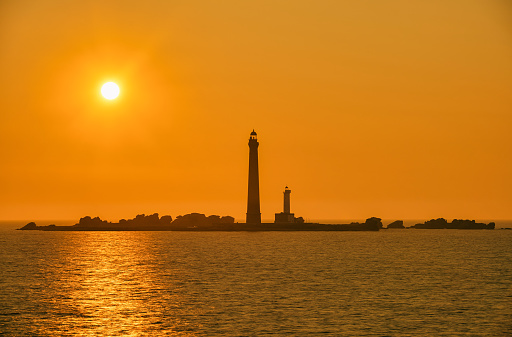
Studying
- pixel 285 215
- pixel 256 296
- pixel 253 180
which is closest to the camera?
pixel 256 296

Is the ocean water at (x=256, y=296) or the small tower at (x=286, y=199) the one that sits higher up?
the small tower at (x=286, y=199)

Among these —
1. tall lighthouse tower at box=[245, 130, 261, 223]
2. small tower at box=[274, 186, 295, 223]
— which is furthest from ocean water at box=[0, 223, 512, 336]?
small tower at box=[274, 186, 295, 223]

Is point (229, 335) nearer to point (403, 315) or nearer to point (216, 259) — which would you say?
point (403, 315)

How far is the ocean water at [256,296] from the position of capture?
43.4 m

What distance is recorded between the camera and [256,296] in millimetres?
56000

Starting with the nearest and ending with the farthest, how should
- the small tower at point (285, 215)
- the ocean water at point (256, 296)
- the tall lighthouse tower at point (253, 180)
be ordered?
the ocean water at point (256, 296) → the tall lighthouse tower at point (253, 180) → the small tower at point (285, 215)

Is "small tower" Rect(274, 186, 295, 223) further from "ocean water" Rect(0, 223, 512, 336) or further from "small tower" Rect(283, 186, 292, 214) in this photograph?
"ocean water" Rect(0, 223, 512, 336)

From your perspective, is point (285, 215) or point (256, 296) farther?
point (285, 215)

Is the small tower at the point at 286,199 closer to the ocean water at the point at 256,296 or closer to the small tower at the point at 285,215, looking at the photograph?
the small tower at the point at 285,215

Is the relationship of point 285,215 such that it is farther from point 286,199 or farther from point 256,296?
point 256,296

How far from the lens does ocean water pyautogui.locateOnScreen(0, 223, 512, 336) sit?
4341 centimetres

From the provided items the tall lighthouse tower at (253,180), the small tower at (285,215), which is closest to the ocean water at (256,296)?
the tall lighthouse tower at (253,180)

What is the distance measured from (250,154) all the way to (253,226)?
1715cm

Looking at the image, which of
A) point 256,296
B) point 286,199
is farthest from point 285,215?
point 256,296
